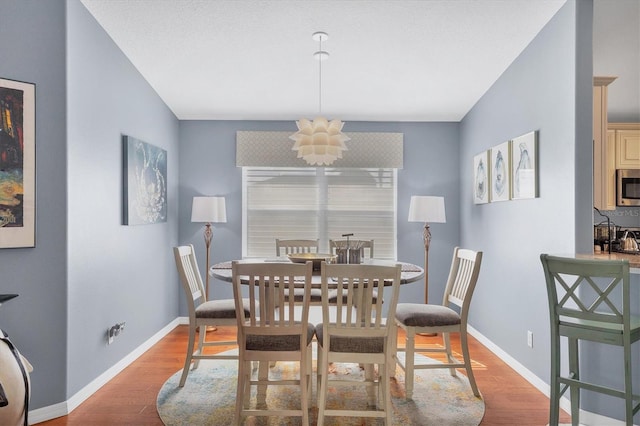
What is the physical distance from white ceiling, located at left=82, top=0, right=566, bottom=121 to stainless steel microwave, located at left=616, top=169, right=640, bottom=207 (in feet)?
5.43

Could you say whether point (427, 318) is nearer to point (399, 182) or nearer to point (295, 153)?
point (399, 182)

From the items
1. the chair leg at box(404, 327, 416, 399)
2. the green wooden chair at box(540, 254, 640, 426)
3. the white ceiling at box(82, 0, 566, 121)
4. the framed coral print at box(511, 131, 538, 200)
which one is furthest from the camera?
the framed coral print at box(511, 131, 538, 200)

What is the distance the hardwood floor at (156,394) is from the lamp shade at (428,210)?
4.28 ft

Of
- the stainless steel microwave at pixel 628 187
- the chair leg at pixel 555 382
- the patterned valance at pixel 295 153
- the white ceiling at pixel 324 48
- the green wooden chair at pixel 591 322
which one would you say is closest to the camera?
the green wooden chair at pixel 591 322

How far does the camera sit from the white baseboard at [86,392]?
2562 millimetres

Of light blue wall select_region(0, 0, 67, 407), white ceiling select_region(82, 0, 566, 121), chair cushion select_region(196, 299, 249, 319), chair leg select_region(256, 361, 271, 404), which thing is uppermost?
white ceiling select_region(82, 0, 566, 121)

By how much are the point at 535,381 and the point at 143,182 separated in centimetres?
360

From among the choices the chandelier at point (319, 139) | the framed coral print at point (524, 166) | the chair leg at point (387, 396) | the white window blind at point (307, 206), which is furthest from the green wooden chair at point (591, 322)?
the white window blind at point (307, 206)

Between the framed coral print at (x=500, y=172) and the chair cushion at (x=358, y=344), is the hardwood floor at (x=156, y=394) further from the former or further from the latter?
the framed coral print at (x=500, y=172)

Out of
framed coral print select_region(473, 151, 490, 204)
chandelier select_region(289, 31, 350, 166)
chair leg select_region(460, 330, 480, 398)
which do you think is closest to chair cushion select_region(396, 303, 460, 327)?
chair leg select_region(460, 330, 480, 398)

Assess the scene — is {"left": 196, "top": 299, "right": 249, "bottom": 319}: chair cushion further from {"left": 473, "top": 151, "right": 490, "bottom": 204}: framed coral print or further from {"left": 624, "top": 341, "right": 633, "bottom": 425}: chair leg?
{"left": 473, "top": 151, "right": 490, "bottom": 204}: framed coral print

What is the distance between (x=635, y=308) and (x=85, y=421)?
128 inches

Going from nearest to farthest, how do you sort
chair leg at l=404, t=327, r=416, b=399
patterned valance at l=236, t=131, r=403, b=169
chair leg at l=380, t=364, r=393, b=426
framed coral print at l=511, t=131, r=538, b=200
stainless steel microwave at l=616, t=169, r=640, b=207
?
chair leg at l=380, t=364, r=393, b=426 < chair leg at l=404, t=327, r=416, b=399 < framed coral print at l=511, t=131, r=538, b=200 < stainless steel microwave at l=616, t=169, r=640, b=207 < patterned valance at l=236, t=131, r=403, b=169

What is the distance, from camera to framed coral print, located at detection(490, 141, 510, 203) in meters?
3.68
